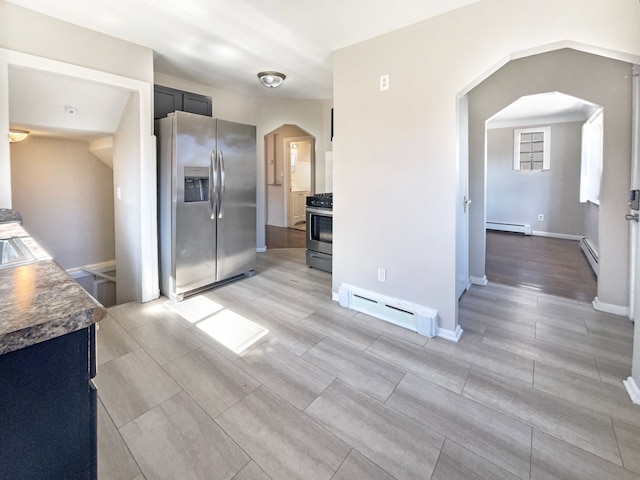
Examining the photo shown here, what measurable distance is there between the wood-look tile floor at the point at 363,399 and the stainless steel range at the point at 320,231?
1.33 metres

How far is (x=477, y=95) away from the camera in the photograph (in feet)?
11.2

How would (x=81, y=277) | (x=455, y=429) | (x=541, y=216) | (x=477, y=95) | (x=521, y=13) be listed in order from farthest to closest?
(x=541, y=216) < (x=81, y=277) < (x=477, y=95) < (x=521, y=13) < (x=455, y=429)

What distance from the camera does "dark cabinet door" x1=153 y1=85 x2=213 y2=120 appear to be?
3215 mm

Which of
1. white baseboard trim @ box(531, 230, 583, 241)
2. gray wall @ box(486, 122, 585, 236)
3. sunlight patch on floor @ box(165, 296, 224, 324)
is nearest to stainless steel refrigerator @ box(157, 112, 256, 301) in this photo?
sunlight patch on floor @ box(165, 296, 224, 324)

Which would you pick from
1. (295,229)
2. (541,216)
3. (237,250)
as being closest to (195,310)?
(237,250)

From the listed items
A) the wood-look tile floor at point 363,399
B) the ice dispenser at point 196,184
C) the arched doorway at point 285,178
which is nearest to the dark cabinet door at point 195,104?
the ice dispenser at point 196,184

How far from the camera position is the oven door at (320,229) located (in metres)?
4.03

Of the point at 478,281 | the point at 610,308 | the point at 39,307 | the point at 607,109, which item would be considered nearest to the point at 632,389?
the point at 610,308

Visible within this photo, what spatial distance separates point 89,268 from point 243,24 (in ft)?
11.3

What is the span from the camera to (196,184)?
315cm

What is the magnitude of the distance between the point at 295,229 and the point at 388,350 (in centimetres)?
560

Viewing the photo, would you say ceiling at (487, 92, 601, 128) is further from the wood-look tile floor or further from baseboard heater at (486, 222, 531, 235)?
the wood-look tile floor

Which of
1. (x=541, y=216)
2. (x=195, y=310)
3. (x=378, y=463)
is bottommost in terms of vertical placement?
(x=378, y=463)

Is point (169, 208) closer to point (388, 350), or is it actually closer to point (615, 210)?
point (388, 350)
